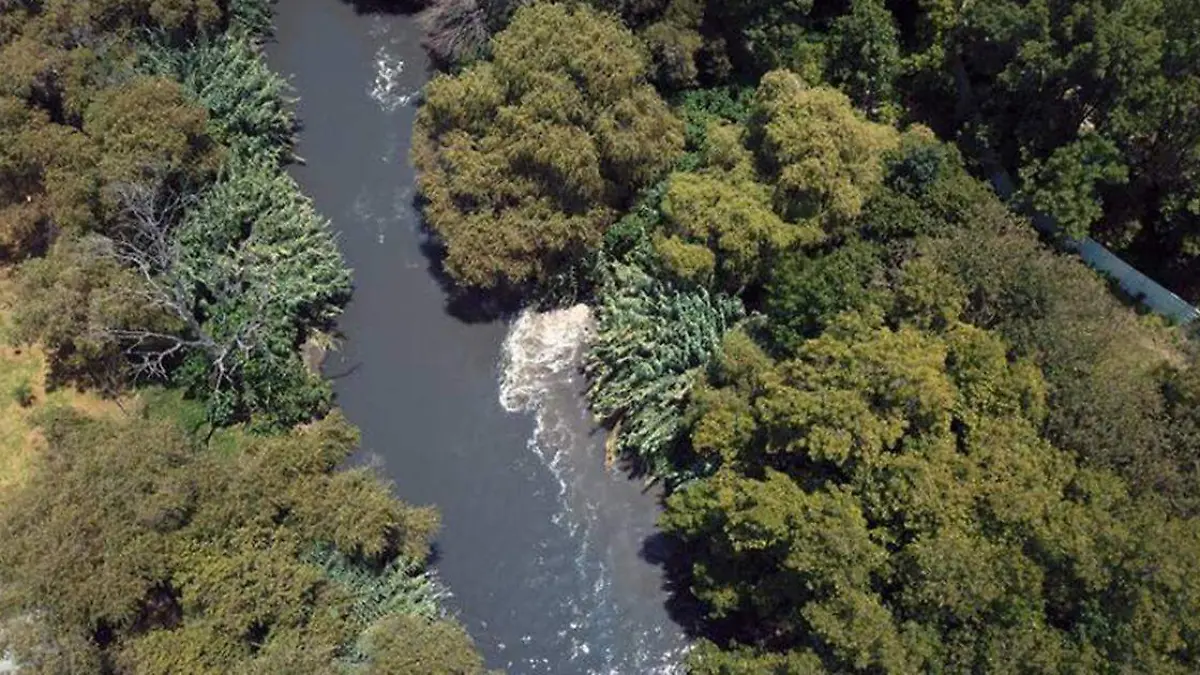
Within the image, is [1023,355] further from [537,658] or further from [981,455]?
[537,658]

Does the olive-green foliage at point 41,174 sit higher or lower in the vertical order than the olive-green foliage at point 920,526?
lower

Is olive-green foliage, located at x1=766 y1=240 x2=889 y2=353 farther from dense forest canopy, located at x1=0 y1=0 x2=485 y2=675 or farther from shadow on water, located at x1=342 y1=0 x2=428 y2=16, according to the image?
shadow on water, located at x1=342 y1=0 x2=428 y2=16

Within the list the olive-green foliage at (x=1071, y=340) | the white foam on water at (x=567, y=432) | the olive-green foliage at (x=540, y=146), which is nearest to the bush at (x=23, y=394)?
the olive-green foliage at (x=540, y=146)

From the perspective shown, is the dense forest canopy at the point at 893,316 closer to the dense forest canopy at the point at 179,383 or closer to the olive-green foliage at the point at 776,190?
the olive-green foliage at the point at 776,190

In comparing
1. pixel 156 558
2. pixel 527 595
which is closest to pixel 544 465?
pixel 527 595

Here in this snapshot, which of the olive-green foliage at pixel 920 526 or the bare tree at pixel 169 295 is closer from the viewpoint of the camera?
the olive-green foliage at pixel 920 526

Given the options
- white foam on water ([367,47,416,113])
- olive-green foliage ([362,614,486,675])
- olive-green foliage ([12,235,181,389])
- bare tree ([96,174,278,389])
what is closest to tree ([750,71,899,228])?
olive-green foliage ([362,614,486,675])

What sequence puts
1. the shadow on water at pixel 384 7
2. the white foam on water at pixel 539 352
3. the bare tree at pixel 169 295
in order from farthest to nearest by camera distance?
the shadow on water at pixel 384 7 < the white foam on water at pixel 539 352 < the bare tree at pixel 169 295
